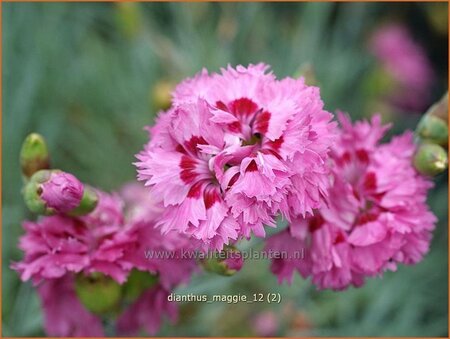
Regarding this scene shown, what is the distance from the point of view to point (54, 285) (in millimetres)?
1068

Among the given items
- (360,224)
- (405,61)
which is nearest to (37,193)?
(360,224)

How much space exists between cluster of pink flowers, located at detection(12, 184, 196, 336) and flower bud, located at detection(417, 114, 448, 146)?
448 millimetres

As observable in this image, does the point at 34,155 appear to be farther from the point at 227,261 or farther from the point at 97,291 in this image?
the point at 227,261

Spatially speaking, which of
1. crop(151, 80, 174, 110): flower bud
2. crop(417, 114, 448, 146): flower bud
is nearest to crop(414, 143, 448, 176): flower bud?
crop(417, 114, 448, 146): flower bud

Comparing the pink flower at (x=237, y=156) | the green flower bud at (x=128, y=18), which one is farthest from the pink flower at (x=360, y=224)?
the green flower bud at (x=128, y=18)

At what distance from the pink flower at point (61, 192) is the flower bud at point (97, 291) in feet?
0.45

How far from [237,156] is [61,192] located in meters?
0.27

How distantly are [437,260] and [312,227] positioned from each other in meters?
1.06

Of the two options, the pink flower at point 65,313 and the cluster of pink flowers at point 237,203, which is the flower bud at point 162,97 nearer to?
the cluster of pink flowers at point 237,203

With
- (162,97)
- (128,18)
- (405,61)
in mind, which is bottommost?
(162,97)

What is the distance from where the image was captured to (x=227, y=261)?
3.05 feet

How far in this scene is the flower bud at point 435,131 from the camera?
3.52ft

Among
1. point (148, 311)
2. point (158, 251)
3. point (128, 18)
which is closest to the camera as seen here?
point (158, 251)

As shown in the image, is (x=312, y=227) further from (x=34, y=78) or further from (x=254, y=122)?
(x=34, y=78)
